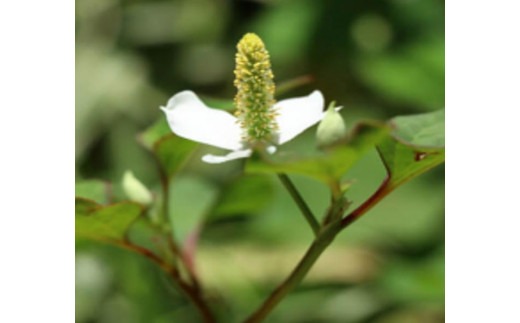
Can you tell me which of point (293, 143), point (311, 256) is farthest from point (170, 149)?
point (293, 143)

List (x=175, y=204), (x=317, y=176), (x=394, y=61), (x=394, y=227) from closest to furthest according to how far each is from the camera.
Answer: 1. (x=317, y=176)
2. (x=175, y=204)
3. (x=394, y=227)
4. (x=394, y=61)

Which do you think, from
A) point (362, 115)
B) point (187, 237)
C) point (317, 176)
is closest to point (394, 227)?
point (362, 115)

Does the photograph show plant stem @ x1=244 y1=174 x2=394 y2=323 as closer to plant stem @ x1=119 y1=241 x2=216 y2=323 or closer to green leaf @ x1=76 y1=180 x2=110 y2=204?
plant stem @ x1=119 y1=241 x2=216 y2=323

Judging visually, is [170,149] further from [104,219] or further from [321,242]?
[321,242]

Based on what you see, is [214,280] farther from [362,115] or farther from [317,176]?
[317,176]

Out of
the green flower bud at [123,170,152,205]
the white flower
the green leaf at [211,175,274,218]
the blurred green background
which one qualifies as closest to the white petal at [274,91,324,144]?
the white flower

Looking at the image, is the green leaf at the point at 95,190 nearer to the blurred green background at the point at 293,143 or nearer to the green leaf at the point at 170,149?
the green leaf at the point at 170,149

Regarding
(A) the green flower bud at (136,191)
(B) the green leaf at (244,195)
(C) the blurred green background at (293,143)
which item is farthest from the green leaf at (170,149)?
(C) the blurred green background at (293,143)
